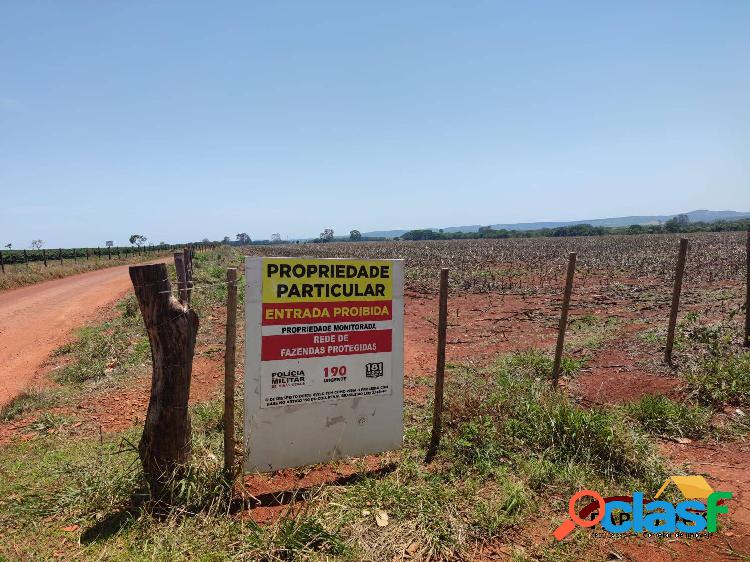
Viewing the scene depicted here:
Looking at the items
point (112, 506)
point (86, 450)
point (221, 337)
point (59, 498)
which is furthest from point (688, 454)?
point (221, 337)

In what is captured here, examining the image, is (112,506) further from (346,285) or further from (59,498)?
(346,285)

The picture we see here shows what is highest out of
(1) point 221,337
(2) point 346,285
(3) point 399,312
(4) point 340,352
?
(2) point 346,285

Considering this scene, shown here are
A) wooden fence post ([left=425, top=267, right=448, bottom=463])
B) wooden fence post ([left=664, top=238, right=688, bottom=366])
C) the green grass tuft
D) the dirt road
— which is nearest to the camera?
wooden fence post ([left=425, top=267, right=448, bottom=463])

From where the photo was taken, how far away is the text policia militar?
4473mm

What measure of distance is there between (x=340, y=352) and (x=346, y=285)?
0.71 meters

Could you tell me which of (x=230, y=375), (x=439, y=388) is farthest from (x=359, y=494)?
(x=230, y=375)

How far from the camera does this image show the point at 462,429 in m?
5.32

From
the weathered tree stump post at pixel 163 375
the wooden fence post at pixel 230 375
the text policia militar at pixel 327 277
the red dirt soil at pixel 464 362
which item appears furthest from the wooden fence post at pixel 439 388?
the weathered tree stump post at pixel 163 375

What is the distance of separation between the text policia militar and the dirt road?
19.4 ft

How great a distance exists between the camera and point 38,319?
540 inches

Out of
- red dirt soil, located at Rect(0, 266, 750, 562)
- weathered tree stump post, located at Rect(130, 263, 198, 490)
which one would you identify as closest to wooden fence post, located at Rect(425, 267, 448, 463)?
red dirt soil, located at Rect(0, 266, 750, 562)

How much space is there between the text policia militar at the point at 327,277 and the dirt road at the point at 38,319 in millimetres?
5909

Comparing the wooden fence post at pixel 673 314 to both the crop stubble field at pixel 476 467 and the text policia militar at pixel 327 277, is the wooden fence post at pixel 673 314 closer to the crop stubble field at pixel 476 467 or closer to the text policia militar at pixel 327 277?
the crop stubble field at pixel 476 467

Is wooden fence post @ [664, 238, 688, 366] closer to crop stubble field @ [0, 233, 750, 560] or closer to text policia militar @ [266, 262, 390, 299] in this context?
crop stubble field @ [0, 233, 750, 560]
